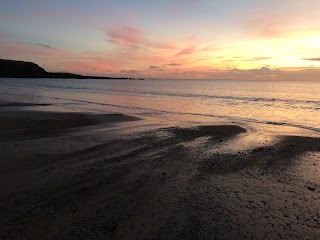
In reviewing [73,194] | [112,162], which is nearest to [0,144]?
[112,162]

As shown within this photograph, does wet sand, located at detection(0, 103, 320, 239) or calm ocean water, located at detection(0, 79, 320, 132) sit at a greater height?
wet sand, located at detection(0, 103, 320, 239)

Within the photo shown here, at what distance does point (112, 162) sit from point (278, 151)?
721 centimetres

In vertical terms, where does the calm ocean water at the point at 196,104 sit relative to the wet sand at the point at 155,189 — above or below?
below

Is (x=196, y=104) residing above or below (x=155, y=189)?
below

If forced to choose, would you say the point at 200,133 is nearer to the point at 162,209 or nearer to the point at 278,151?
the point at 278,151

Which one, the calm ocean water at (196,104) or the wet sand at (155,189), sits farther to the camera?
the calm ocean water at (196,104)

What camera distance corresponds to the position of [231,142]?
47.0 ft

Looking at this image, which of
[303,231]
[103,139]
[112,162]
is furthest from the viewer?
[103,139]

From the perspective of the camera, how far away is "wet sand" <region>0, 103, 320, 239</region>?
5727mm

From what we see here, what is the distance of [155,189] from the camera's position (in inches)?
307

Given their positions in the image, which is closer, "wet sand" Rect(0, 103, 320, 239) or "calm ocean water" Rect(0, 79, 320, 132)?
"wet sand" Rect(0, 103, 320, 239)

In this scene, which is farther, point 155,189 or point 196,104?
point 196,104

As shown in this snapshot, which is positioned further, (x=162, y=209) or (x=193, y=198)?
(x=193, y=198)

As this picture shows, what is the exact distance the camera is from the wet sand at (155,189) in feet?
18.8
